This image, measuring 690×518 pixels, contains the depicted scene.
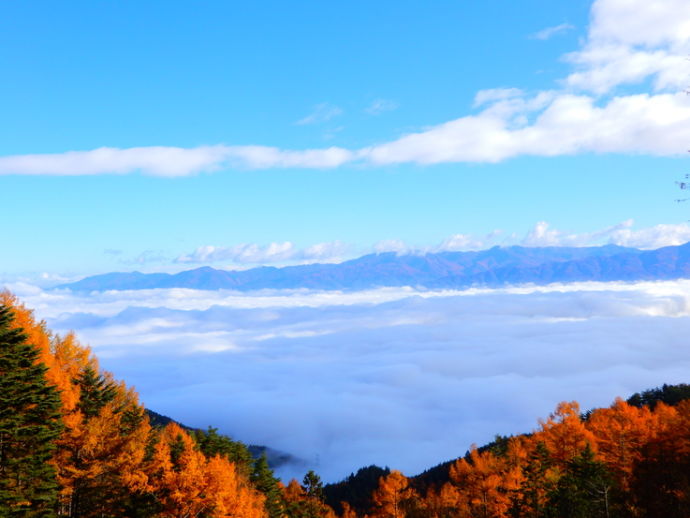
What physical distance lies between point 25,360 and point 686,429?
203 feet

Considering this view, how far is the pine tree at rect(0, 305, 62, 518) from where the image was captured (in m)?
30.7

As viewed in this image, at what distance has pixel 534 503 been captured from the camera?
50531 mm

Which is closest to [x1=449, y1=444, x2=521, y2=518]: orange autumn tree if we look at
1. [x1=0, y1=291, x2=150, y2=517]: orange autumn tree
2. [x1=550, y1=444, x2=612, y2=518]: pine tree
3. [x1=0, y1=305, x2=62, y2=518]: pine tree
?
[x1=550, y1=444, x2=612, y2=518]: pine tree

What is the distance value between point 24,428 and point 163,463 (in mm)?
15260

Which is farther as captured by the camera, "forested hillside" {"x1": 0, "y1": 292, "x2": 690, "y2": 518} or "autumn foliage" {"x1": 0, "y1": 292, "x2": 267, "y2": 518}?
"autumn foliage" {"x1": 0, "y1": 292, "x2": 267, "y2": 518}

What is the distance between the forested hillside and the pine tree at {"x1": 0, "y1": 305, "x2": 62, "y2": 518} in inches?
2.9

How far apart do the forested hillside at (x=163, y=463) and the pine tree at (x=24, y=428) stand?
0.24ft

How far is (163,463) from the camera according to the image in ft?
144

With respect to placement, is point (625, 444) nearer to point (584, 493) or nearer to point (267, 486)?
point (584, 493)

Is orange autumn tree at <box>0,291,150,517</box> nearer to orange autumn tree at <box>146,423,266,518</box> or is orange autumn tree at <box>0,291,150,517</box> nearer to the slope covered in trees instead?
the slope covered in trees

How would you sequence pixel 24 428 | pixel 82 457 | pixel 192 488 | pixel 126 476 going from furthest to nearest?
pixel 126 476, pixel 192 488, pixel 82 457, pixel 24 428

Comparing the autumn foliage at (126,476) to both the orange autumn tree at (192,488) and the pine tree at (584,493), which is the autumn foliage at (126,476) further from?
the pine tree at (584,493)

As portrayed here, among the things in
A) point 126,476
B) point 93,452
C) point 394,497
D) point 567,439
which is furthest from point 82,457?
point 394,497

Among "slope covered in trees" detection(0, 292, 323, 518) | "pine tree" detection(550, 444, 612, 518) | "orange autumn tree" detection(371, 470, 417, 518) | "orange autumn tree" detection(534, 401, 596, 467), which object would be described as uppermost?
"slope covered in trees" detection(0, 292, 323, 518)
